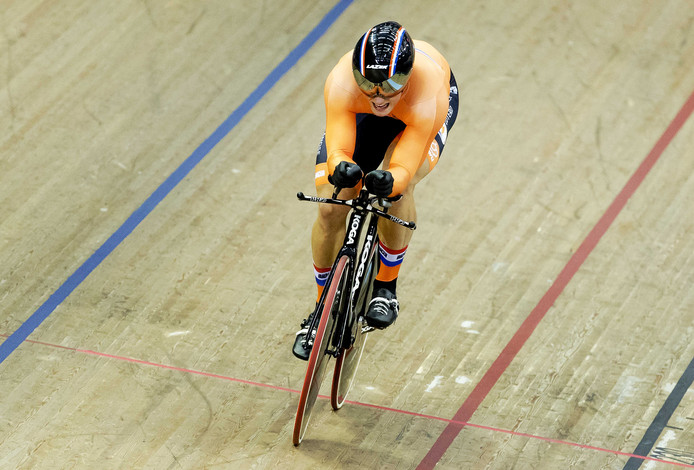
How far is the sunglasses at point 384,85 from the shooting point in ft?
10.4

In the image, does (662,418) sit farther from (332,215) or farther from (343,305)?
(332,215)

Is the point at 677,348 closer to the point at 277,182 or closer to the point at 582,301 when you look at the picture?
the point at 582,301

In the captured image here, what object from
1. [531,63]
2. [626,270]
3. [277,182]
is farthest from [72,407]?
[531,63]

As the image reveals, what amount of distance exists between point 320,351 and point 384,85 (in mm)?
987

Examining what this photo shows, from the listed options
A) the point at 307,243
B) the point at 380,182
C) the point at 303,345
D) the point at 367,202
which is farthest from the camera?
the point at 307,243

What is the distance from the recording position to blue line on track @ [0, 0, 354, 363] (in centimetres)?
420

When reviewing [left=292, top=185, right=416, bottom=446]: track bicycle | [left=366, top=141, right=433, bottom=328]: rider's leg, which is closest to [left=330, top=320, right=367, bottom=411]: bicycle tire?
[left=292, top=185, right=416, bottom=446]: track bicycle

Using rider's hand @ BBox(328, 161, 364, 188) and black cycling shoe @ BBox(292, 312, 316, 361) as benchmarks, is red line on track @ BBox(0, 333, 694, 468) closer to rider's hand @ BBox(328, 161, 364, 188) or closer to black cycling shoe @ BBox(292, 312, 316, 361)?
black cycling shoe @ BBox(292, 312, 316, 361)

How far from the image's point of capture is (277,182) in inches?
194

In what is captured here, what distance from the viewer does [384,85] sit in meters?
3.19

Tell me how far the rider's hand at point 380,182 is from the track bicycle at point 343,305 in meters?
0.06

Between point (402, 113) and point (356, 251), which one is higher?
point (402, 113)

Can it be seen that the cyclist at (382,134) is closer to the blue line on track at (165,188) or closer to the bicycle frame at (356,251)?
the bicycle frame at (356,251)

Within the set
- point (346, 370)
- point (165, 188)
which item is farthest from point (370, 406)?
point (165, 188)
